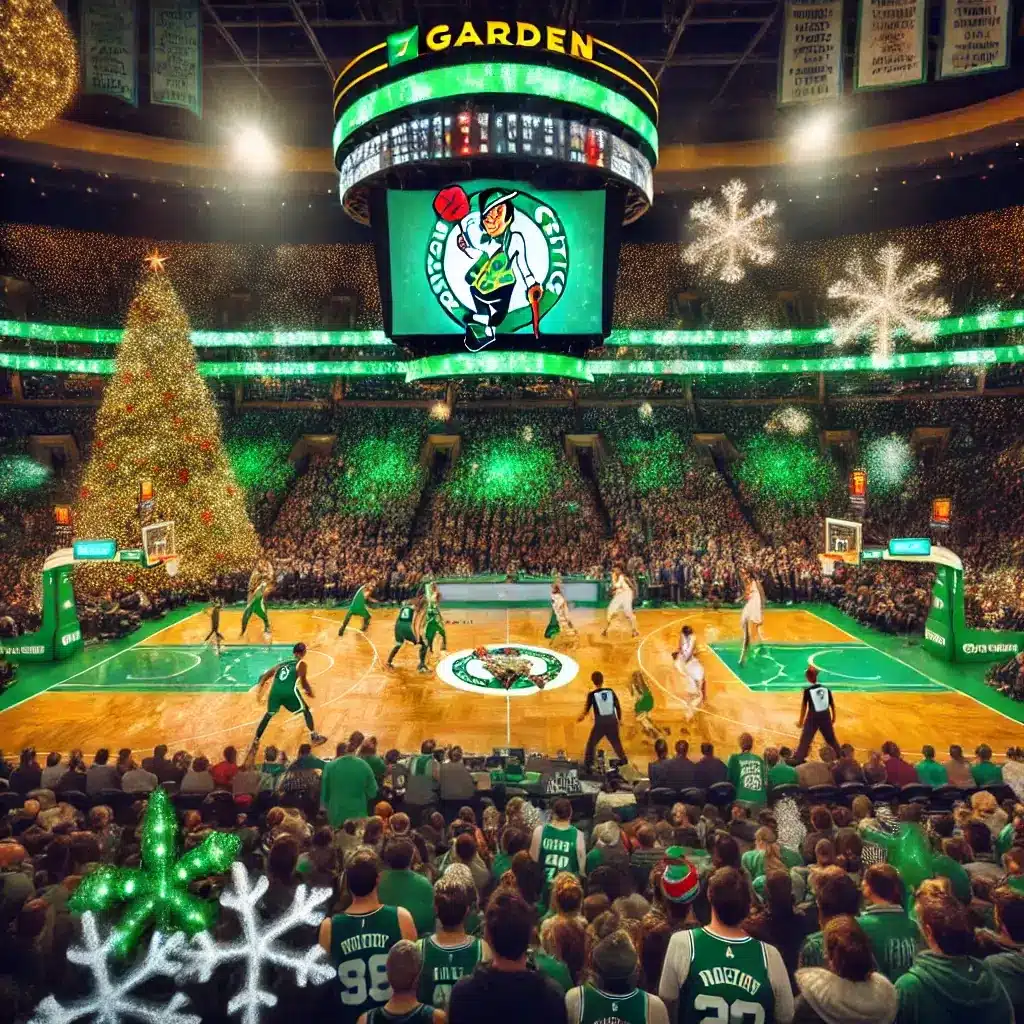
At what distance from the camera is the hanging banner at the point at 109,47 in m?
14.9

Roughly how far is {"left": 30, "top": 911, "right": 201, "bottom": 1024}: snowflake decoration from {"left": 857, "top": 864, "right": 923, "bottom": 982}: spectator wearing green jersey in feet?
12.5

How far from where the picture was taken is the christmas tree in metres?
22.1

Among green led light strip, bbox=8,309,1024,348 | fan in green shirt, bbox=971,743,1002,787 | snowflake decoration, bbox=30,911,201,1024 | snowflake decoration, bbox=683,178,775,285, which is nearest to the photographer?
snowflake decoration, bbox=30,911,201,1024

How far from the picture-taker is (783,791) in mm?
7051

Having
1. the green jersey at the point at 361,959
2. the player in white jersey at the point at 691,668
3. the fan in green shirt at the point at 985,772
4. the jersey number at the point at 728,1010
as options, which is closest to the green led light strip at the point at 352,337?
the player in white jersey at the point at 691,668

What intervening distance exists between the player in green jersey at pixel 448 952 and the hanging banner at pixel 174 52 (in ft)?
59.1

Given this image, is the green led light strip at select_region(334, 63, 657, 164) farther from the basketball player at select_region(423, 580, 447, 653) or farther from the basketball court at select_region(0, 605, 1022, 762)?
the basketball court at select_region(0, 605, 1022, 762)

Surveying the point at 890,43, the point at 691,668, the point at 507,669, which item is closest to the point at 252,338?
the point at 507,669

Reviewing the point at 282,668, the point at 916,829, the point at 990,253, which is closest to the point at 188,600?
the point at 282,668

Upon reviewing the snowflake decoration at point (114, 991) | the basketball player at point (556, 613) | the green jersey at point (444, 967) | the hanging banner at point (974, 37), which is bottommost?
the basketball player at point (556, 613)

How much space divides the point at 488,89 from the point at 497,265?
311 centimetres

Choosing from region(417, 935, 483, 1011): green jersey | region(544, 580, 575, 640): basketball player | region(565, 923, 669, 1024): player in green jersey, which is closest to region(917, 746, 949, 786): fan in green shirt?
region(565, 923, 669, 1024): player in green jersey

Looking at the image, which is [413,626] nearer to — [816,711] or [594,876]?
[816,711]

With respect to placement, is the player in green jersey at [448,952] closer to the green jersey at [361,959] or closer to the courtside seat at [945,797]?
the green jersey at [361,959]
